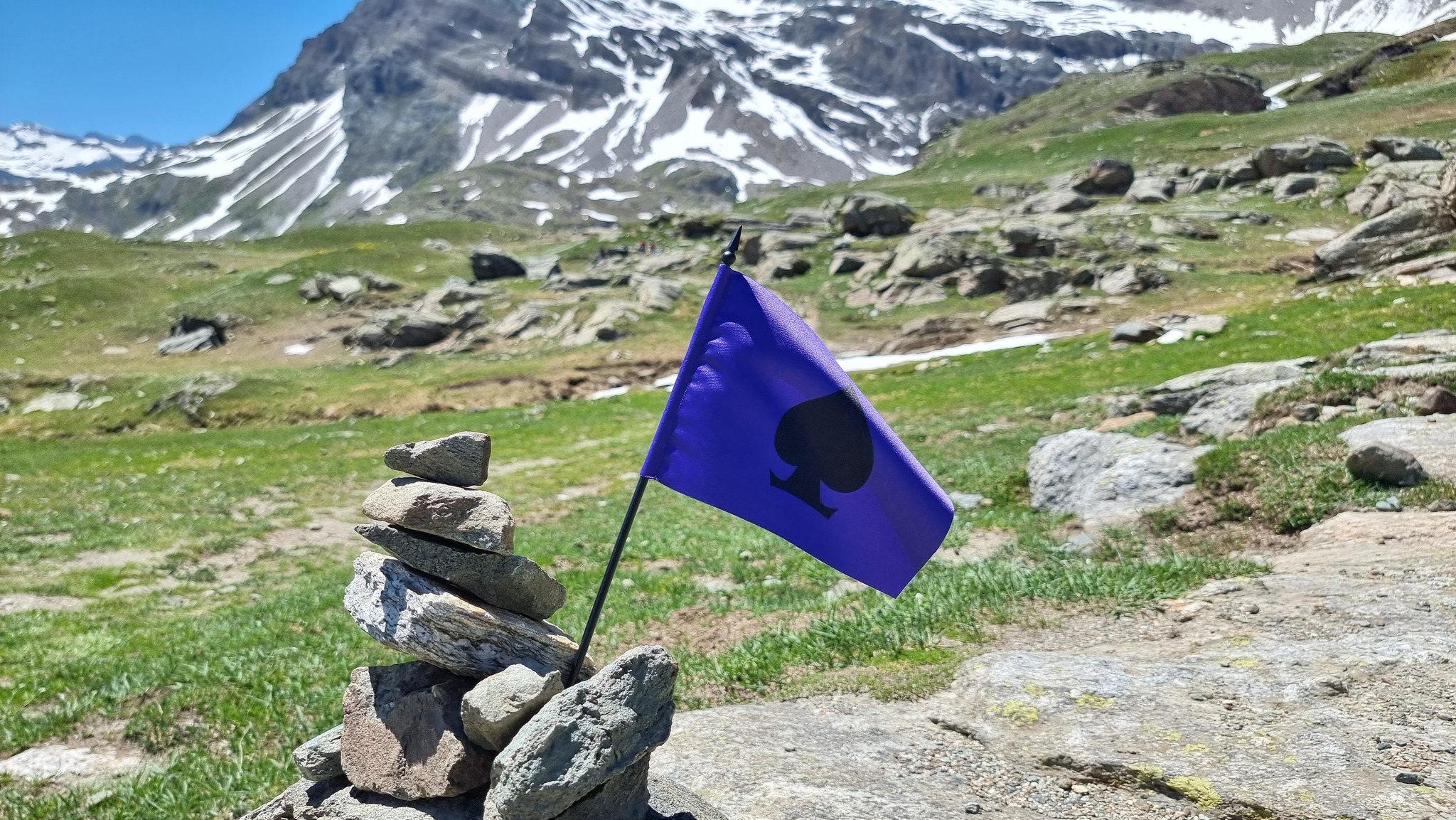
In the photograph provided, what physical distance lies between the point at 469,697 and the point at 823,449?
277cm

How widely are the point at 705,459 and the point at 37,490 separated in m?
31.6

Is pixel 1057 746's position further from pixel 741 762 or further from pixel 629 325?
pixel 629 325

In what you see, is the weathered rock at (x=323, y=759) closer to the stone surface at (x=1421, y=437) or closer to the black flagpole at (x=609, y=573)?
the black flagpole at (x=609, y=573)

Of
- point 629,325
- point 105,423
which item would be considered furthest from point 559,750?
point 629,325

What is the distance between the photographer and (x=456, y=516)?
5.73m

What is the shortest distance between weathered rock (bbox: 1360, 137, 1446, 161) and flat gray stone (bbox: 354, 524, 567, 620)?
3234 inches

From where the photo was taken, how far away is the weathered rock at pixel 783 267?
2830 inches

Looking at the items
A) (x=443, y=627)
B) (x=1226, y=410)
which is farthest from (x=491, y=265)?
(x=443, y=627)

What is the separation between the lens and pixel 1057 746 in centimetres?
652

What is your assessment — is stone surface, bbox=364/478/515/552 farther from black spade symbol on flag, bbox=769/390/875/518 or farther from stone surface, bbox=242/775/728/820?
black spade symbol on flag, bbox=769/390/875/518

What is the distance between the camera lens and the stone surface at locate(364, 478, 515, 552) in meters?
5.69

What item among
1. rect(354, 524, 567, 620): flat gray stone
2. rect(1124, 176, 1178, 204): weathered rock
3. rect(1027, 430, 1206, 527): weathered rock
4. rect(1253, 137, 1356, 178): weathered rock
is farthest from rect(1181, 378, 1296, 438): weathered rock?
rect(1253, 137, 1356, 178): weathered rock

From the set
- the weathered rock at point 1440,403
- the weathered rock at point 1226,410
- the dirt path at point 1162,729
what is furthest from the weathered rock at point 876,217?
the dirt path at point 1162,729

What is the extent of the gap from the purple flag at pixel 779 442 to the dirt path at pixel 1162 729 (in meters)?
1.67
